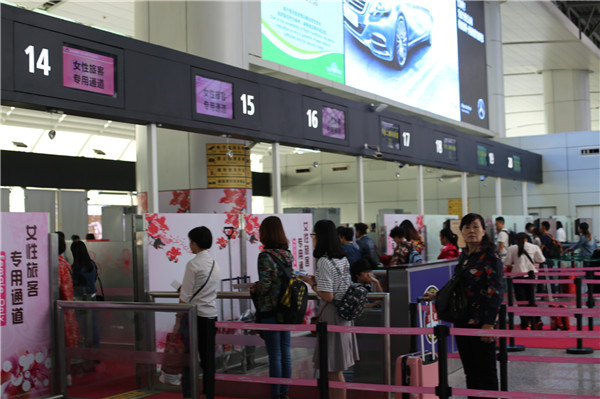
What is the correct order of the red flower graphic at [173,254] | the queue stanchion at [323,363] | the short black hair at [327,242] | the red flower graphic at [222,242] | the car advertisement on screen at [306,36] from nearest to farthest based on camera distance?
the queue stanchion at [323,363] → the short black hair at [327,242] → the red flower graphic at [173,254] → the red flower graphic at [222,242] → the car advertisement on screen at [306,36]

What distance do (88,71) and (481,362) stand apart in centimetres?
425

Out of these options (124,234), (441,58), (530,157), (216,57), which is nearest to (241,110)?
(216,57)

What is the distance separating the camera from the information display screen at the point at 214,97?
25.2 ft

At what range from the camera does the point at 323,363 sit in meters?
4.43

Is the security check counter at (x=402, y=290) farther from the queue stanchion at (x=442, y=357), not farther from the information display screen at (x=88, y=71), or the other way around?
the information display screen at (x=88, y=71)

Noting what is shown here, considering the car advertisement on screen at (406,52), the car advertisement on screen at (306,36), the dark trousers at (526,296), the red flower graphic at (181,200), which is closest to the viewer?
the dark trousers at (526,296)

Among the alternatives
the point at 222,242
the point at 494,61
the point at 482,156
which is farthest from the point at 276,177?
the point at 494,61

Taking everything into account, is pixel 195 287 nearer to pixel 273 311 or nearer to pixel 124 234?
pixel 273 311

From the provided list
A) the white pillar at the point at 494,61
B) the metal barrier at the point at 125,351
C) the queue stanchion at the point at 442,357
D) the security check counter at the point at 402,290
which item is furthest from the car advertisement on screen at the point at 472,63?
the queue stanchion at the point at 442,357

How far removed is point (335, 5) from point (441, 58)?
17.8 feet

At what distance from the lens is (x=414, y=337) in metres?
5.35

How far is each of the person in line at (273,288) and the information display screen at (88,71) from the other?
2.50 metres

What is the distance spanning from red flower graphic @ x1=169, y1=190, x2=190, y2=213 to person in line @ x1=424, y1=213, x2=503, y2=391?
7366 millimetres

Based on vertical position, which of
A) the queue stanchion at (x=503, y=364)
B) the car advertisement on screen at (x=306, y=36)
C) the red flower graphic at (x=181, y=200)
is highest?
the car advertisement on screen at (x=306, y=36)
